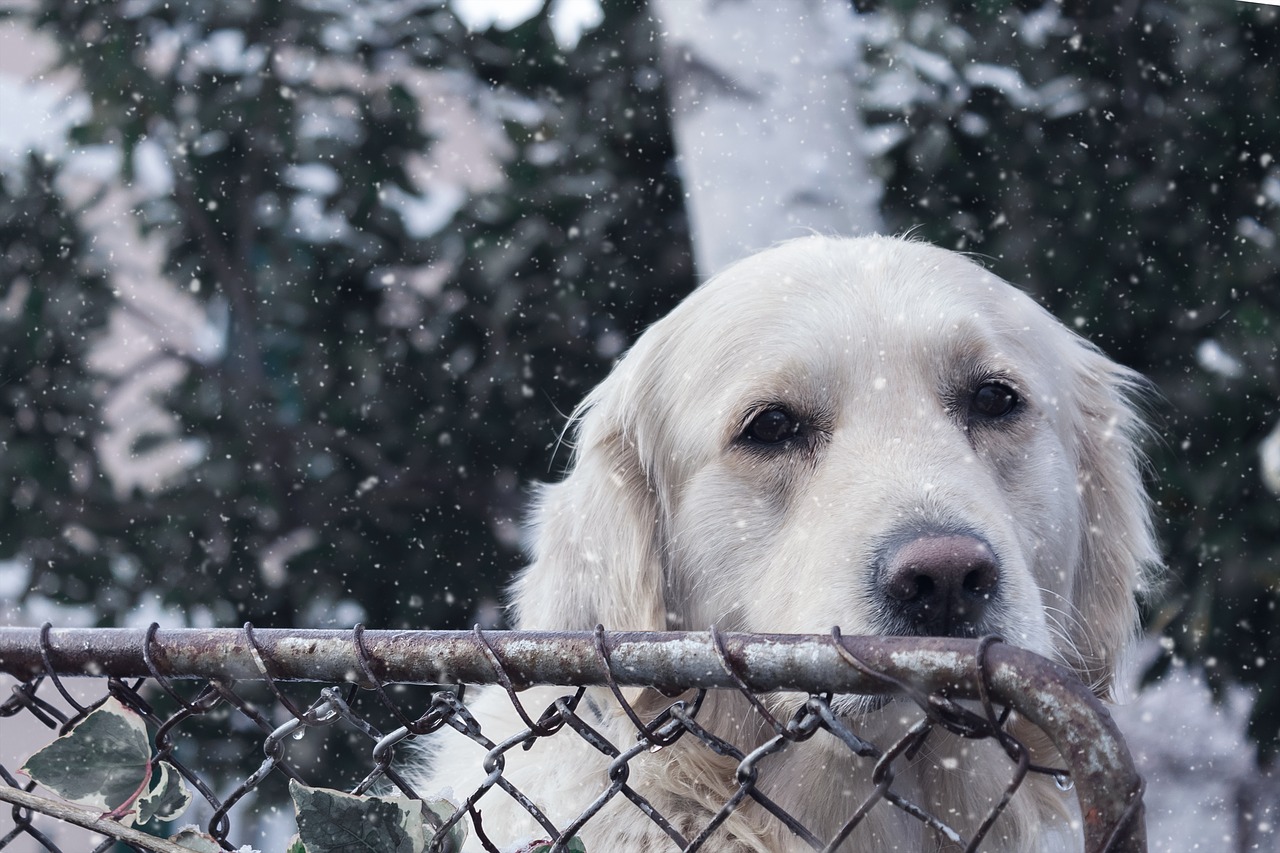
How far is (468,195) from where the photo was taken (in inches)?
152

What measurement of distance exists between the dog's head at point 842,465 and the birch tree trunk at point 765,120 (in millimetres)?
1489

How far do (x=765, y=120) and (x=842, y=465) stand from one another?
246 cm

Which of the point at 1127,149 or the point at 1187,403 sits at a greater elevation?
the point at 1127,149

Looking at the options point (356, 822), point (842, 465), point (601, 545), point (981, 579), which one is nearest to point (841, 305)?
point (842, 465)

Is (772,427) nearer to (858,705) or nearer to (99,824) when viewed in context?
(858,705)

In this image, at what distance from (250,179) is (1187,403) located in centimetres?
312

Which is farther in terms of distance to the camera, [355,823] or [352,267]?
[352,267]

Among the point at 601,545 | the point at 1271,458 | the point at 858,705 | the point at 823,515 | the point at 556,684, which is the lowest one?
the point at 1271,458

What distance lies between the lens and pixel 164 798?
1243mm

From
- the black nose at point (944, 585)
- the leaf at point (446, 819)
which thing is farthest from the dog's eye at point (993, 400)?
the leaf at point (446, 819)

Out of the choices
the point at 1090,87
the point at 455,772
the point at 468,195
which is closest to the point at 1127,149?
the point at 1090,87

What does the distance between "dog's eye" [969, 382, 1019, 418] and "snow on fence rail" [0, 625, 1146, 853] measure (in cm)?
103

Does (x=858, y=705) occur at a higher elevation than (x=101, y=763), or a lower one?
lower

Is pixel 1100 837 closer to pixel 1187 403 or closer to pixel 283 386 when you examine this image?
pixel 1187 403
